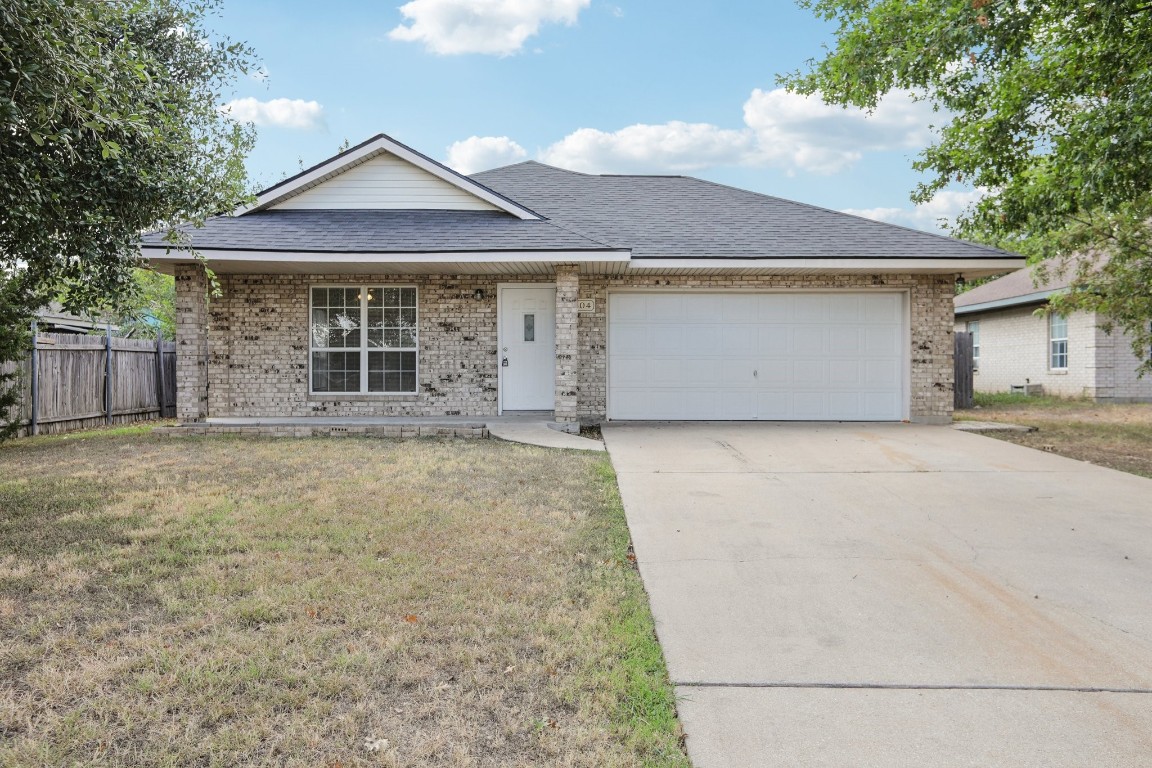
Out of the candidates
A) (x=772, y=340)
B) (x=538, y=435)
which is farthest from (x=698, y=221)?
(x=538, y=435)

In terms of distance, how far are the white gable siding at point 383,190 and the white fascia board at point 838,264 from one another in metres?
3.57

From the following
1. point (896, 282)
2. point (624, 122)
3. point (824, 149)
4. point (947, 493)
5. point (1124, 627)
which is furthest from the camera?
point (824, 149)

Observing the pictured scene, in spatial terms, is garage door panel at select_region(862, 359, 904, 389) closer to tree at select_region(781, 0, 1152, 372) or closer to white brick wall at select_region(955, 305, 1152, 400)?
tree at select_region(781, 0, 1152, 372)

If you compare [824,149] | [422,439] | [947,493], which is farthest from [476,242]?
[824,149]

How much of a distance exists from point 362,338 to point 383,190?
2.57 m

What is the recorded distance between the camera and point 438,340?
38.9 ft

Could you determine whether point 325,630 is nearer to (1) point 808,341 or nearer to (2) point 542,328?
(2) point 542,328

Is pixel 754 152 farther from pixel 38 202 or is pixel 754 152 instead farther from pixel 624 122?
pixel 38 202

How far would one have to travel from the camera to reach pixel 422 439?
402 inches

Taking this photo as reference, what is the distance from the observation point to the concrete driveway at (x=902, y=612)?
8.61 ft

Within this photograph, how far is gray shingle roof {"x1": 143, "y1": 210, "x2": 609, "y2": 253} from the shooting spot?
10344 millimetres

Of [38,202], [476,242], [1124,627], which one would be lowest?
[1124,627]

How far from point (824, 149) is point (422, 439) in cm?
2090

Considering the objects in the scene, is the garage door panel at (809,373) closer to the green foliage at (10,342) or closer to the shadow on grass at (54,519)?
the shadow on grass at (54,519)
